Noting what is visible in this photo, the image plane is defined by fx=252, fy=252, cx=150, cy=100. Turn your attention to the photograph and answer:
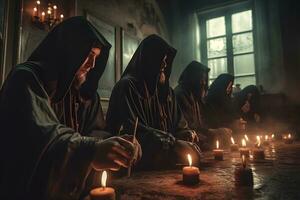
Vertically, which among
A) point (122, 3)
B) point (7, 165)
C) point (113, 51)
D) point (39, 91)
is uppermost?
point (122, 3)

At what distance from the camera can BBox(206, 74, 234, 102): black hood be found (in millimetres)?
6998

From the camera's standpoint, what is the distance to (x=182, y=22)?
11.2 meters

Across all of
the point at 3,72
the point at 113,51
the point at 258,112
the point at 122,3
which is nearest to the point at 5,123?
the point at 3,72

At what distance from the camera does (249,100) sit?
849cm

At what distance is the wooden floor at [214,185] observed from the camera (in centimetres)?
170

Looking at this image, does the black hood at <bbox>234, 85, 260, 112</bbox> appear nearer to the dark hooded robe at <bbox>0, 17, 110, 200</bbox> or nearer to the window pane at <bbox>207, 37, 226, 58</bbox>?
the window pane at <bbox>207, 37, 226, 58</bbox>

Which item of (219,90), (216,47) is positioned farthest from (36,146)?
(216,47)

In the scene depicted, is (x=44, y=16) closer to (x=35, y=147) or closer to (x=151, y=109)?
(x=151, y=109)

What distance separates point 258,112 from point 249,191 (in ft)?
24.7

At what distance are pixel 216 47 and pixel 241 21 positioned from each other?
54.6 inches

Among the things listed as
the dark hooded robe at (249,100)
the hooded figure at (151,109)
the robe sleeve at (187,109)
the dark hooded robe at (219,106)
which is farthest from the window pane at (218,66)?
the hooded figure at (151,109)

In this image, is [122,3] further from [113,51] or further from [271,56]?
[271,56]

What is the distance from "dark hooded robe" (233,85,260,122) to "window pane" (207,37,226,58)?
2.48 meters

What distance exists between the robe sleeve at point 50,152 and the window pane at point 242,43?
9.57m
